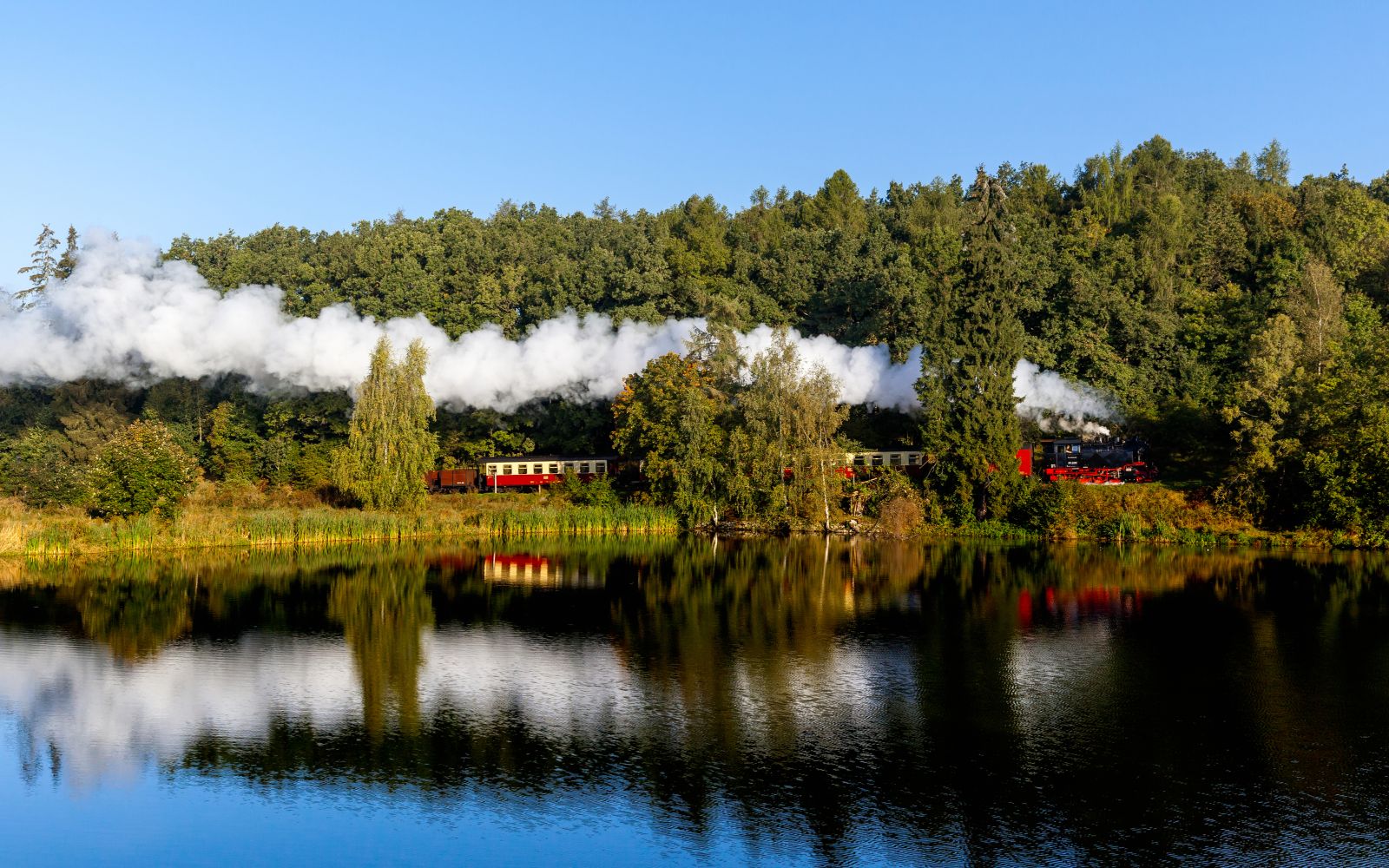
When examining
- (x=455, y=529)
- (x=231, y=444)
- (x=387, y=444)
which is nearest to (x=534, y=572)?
(x=455, y=529)

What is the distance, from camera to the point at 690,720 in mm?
32844

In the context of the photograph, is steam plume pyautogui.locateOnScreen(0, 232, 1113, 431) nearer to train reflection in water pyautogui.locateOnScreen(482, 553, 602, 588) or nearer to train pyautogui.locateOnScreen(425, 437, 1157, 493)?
train pyautogui.locateOnScreen(425, 437, 1157, 493)

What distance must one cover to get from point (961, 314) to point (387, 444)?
129ft

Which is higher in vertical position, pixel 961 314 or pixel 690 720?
pixel 961 314

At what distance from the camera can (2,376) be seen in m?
80.8

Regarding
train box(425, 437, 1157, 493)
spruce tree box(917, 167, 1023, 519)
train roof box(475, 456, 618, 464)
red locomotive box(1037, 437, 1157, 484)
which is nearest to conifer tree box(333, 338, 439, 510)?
train box(425, 437, 1157, 493)

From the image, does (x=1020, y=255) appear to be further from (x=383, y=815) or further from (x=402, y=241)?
(x=383, y=815)

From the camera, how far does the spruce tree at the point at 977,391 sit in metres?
76.6

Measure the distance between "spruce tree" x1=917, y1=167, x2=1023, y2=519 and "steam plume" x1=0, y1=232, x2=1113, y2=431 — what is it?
6.45 metres

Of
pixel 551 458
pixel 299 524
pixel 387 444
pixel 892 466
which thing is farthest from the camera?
pixel 551 458

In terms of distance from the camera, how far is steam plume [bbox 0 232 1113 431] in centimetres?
7606

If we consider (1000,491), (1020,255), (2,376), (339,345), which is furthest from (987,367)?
(2,376)

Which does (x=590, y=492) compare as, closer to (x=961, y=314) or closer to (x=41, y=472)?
(x=961, y=314)

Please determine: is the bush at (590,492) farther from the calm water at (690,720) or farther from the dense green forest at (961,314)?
the calm water at (690,720)
